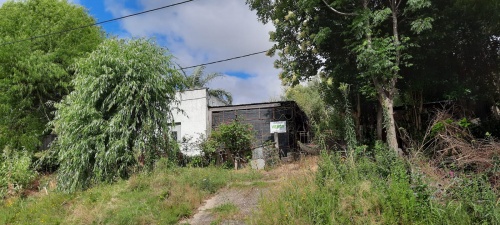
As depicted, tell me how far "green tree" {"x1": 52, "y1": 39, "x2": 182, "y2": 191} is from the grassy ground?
0.69m

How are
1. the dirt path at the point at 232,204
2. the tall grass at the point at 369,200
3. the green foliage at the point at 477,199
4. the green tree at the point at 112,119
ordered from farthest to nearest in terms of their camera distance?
the green tree at the point at 112,119, the dirt path at the point at 232,204, the tall grass at the point at 369,200, the green foliage at the point at 477,199

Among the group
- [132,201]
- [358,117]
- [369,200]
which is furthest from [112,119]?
[358,117]

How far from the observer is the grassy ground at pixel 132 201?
6.50m

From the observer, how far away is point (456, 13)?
9.95 metres

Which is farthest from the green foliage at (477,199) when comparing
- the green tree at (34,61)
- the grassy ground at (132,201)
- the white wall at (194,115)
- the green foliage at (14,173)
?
the green tree at (34,61)

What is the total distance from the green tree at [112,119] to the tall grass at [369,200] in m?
4.82

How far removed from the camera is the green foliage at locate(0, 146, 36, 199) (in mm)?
9891

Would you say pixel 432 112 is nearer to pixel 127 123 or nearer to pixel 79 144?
pixel 127 123

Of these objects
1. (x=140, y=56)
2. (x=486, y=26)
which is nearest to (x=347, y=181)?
(x=140, y=56)

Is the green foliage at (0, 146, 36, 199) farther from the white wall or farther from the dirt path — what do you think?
the dirt path

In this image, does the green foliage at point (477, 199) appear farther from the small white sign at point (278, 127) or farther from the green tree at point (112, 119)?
the small white sign at point (278, 127)

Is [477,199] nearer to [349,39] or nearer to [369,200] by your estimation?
[369,200]

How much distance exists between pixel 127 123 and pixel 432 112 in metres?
10.1

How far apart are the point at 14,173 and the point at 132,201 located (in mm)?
5627
